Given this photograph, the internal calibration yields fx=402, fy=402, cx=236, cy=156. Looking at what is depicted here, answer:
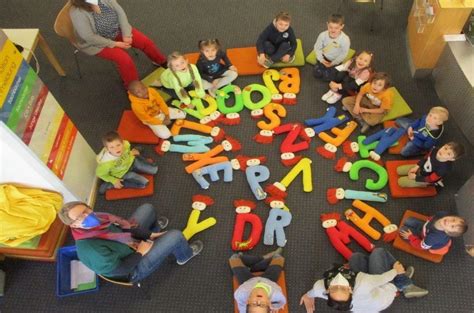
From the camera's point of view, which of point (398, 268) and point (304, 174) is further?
point (304, 174)

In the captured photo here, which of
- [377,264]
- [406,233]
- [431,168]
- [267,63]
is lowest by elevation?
[377,264]

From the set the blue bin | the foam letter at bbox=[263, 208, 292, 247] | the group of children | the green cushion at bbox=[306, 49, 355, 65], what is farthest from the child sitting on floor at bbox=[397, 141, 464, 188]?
the blue bin

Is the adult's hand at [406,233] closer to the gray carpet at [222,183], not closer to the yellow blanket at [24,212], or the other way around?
the gray carpet at [222,183]

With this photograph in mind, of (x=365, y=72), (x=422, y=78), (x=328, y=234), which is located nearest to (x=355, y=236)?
(x=328, y=234)

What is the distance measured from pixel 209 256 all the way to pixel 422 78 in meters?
3.02

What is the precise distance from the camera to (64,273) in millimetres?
3363

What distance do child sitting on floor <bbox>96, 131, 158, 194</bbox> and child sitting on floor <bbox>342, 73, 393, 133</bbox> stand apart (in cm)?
209

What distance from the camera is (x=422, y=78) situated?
14.6 feet

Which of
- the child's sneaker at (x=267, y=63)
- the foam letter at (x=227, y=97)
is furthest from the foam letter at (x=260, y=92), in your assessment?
the child's sneaker at (x=267, y=63)

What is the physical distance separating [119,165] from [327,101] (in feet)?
7.34

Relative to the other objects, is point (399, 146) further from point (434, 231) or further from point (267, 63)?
point (267, 63)

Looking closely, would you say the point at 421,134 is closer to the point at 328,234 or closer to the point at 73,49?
the point at 328,234

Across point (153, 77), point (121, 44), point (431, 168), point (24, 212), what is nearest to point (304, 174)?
point (431, 168)

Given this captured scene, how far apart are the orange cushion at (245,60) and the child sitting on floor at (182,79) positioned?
61cm
